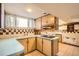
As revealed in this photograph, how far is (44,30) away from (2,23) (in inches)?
48.7

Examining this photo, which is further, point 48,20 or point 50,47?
point 48,20

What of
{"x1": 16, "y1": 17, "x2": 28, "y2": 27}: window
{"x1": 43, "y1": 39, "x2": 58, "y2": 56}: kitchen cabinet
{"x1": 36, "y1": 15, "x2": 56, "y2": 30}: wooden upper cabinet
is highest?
{"x1": 36, "y1": 15, "x2": 56, "y2": 30}: wooden upper cabinet

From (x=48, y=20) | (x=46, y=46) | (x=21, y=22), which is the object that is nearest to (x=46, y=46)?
(x=46, y=46)

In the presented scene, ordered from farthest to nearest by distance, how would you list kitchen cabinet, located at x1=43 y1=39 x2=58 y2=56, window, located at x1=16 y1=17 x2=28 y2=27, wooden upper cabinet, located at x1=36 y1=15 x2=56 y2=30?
wooden upper cabinet, located at x1=36 y1=15 x2=56 y2=30 → kitchen cabinet, located at x1=43 y1=39 x2=58 y2=56 → window, located at x1=16 y1=17 x2=28 y2=27

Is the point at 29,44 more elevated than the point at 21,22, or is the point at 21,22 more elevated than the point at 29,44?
the point at 21,22

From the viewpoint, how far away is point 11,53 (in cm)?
43

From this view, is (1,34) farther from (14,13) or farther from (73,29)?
(73,29)

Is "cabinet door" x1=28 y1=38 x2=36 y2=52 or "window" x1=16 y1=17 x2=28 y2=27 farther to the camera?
"cabinet door" x1=28 y1=38 x2=36 y2=52

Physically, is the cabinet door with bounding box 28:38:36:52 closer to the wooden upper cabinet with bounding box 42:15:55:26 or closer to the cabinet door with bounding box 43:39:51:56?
the cabinet door with bounding box 43:39:51:56

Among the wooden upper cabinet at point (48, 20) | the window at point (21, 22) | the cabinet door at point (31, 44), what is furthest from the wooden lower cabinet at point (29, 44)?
the window at point (21, 22)

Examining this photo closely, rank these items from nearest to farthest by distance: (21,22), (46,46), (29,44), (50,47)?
(21,22), (50,47), (46,46), (29,44)

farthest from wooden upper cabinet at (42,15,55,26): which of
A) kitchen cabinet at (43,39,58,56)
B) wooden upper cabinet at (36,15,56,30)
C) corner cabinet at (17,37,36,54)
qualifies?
corner cabinet at (17,37,36,54)

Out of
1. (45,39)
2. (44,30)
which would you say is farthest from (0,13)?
(44,30)

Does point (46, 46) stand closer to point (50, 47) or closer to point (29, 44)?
point (50, 47)
